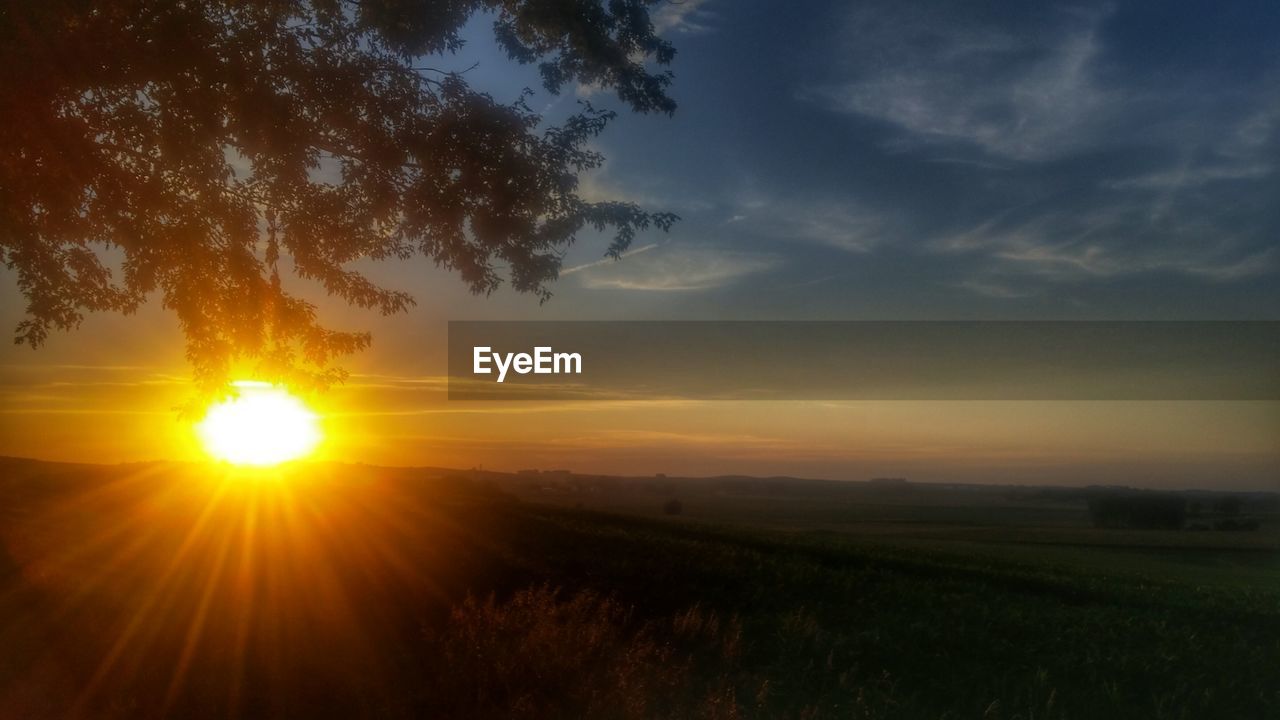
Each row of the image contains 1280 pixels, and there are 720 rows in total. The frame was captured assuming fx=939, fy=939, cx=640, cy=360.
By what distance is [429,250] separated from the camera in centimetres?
1310

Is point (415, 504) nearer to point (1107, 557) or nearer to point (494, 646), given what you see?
point (494, 646)

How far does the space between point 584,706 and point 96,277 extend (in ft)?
36.4

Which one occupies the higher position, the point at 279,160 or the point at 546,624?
the point at 279,160

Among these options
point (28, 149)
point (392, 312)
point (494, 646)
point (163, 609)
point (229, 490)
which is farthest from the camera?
point (229, 490)

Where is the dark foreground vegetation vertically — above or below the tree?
below

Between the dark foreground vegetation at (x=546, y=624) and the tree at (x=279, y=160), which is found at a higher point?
the tree at (x=279, y=160)

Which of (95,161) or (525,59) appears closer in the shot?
(95,161)

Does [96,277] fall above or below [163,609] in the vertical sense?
above

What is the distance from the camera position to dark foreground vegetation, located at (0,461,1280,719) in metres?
6.99

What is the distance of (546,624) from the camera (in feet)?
25.7

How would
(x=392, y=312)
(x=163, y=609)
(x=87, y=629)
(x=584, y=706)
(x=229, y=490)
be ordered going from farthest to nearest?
(x=229, y=490)
(x=392, y=312)
(x=163, y=609)
(x=87, y=629)
(x=584, y=706)

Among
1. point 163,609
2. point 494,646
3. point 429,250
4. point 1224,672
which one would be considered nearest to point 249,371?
point 429,250

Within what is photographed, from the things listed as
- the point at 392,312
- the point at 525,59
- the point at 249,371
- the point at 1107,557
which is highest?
the point at 525,59

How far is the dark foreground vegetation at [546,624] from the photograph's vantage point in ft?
22.9
